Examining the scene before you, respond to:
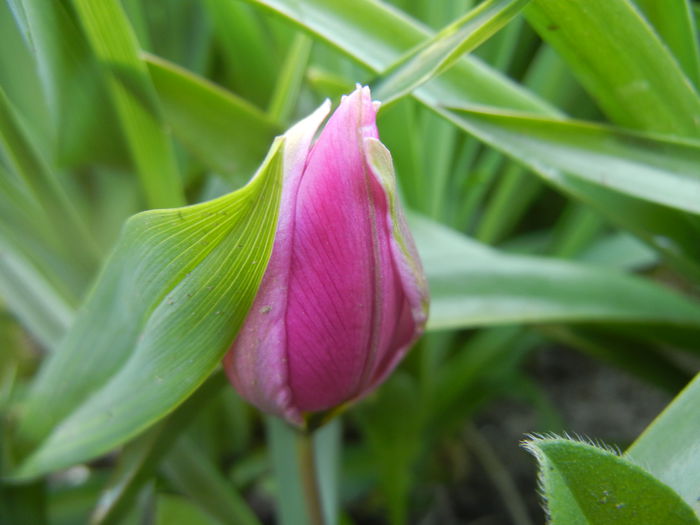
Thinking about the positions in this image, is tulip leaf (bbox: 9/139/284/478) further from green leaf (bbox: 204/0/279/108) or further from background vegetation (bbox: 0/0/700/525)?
green leaf (bbox: 204/0/279/108)

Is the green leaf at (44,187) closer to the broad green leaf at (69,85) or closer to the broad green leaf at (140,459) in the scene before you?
the broad green leaf at (69,85)

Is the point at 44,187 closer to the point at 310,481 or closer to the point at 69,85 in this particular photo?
the point at 69,85

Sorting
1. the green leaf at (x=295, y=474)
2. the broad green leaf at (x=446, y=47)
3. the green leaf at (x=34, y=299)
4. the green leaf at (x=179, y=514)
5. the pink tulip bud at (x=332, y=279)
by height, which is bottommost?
the green leaf at (x=179, y=514)

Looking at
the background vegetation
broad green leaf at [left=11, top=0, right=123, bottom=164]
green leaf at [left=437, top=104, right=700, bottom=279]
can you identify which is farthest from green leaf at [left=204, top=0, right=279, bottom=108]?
green leaf at [left=437, top=104, right=700, bottom=279]

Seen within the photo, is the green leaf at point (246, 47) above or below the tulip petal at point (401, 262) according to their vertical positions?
above

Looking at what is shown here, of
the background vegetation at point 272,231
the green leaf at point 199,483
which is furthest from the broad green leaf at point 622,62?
the green leaf at point 199,483

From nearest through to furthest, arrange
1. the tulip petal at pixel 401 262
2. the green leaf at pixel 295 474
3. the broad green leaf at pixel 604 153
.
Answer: the tulip petal at pixel 401 262
the broad green leaf at pixel 604 153
the green leaf at pixel 295 474
